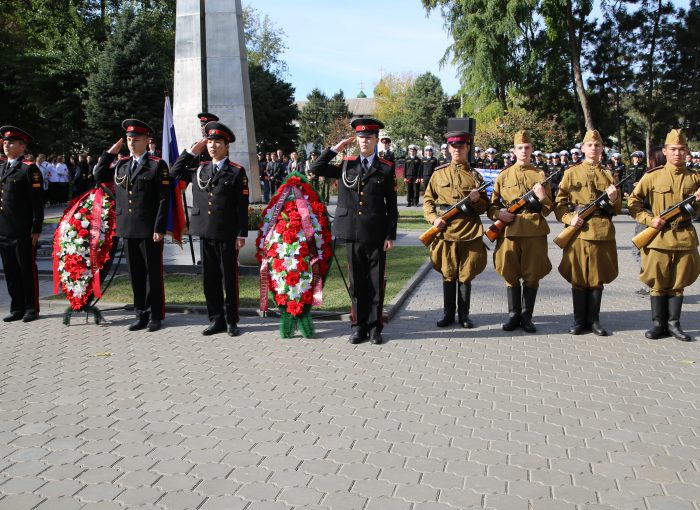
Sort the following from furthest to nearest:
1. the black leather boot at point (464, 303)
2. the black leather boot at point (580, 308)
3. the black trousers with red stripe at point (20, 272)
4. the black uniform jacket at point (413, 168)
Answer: the black uniform jacket at point (413, 168), the black trousers with red stripe at point (20, 272), the black leather boot at point (464, 303), the black leather boot at point (580, 308)

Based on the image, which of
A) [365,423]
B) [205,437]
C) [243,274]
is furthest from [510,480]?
[243,274]

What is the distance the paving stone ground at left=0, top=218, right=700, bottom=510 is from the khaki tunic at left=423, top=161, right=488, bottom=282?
0.68m

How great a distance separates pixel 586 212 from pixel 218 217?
3.82 meters

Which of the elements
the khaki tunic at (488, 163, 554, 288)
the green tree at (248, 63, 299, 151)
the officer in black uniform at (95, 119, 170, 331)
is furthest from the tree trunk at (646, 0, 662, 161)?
the officer in black uniform at (95, 119, 170, 331)

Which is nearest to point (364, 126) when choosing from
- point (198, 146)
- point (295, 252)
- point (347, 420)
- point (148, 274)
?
point (295, 252)

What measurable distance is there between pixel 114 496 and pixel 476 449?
2149 millimetres

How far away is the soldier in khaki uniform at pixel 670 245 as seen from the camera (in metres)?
6.93

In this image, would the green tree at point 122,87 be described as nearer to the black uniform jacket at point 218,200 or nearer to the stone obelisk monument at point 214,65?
the stone obelisk monument at point 214,65

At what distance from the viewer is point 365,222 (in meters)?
6.93

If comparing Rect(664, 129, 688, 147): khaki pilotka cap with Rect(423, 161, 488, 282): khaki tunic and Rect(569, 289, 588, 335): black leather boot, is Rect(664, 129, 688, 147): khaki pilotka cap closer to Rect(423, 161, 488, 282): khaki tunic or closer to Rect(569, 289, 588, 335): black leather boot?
Rect(569, 289, 588, 335): black leather boot

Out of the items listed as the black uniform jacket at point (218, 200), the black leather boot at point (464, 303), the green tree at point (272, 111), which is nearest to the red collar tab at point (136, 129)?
the black uniform jacket at point (218, 200)

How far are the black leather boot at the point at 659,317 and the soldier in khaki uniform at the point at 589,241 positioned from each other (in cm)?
46

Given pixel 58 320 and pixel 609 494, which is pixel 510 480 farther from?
pixel 58 320

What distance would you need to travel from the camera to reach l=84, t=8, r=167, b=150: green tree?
31797 millimetres
